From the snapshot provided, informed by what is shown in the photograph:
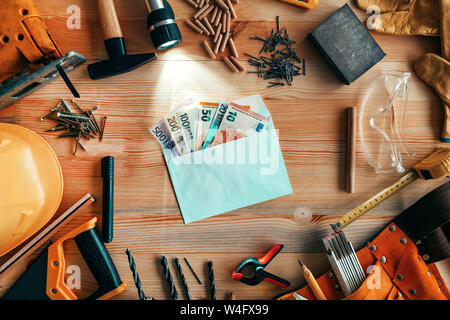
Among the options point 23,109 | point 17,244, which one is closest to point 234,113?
point 23,109

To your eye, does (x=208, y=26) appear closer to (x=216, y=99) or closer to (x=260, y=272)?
(x=216, y=99)

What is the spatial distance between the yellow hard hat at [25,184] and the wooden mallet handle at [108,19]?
1.44ft

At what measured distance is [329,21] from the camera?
1.11 meters

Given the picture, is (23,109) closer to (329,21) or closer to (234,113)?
(234,113)

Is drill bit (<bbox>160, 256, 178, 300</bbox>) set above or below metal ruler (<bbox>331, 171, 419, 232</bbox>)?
below

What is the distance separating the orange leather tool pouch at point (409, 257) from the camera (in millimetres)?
1078

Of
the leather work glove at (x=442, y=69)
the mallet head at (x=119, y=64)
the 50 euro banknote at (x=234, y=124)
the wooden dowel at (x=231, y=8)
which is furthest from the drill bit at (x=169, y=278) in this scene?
the leather work glove at (x=442, y=69)

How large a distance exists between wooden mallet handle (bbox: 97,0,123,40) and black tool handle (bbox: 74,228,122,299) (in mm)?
689

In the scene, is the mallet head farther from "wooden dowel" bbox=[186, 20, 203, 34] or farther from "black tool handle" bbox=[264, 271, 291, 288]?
"black tool handle" bbox=[264, 271, 291, 288]

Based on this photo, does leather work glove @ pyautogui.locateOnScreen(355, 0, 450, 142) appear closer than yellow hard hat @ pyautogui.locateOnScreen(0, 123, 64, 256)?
No

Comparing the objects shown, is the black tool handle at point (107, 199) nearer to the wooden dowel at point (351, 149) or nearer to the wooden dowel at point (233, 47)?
the wooden dowel at point (233, 47)

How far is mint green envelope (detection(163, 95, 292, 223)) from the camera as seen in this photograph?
1.12 meters

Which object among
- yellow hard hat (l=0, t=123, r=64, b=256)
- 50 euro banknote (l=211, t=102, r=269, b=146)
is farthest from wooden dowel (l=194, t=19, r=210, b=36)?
yellow hard hat (l=0, t=123, r=64, b=256)

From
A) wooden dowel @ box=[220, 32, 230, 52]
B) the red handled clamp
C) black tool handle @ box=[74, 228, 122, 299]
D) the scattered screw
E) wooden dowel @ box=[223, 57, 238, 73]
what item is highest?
wooden dowel @ box=[220, 32, 230, 52]
